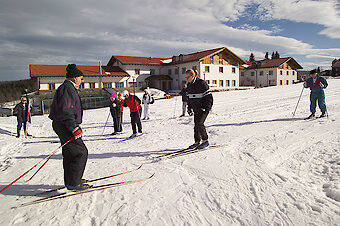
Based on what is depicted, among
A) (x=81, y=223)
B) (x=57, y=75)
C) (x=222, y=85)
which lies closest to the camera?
(x=81, y=223)

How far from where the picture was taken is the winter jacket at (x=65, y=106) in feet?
9.38

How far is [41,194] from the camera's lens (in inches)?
125

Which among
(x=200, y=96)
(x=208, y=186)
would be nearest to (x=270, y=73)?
(x=200, y=96)

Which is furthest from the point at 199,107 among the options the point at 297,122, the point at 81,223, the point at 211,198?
the point at 297,122

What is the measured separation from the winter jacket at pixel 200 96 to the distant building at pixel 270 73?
4204 centimetres

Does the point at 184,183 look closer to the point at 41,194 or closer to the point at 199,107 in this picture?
the point at 199,107

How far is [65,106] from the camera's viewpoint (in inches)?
112

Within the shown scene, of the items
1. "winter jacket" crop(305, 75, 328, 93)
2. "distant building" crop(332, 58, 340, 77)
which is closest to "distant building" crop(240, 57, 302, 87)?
"distant building" crop(332, 58, 340, 77)

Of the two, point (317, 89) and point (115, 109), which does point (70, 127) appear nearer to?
point (115, 109)

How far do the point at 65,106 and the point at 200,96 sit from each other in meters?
2.95

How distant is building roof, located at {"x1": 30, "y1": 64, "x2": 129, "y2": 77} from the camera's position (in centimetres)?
2792

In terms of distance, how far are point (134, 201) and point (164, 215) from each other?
58 centimetres

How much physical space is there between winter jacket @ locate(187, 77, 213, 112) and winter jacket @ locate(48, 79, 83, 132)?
273 centimetres

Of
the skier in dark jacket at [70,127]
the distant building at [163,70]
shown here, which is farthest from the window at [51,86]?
the skier in dark jacket at [70,127]
